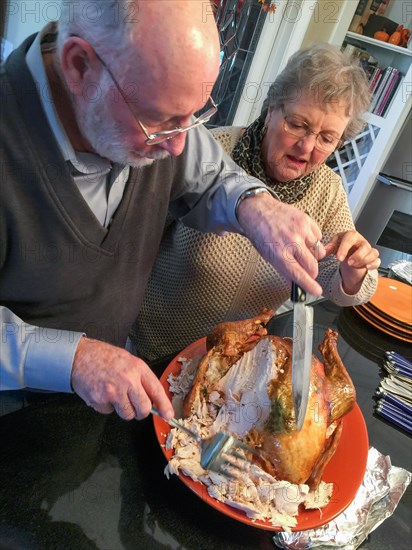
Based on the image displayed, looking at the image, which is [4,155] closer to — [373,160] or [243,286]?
[243,286]

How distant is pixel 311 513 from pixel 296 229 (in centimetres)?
58

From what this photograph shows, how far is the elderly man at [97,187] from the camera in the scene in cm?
67

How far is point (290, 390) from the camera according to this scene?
92cm

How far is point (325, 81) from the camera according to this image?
1.26 m

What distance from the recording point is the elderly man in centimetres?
67

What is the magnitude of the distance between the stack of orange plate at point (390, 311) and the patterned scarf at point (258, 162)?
1.60 ft

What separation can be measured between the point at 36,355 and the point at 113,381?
0.15m

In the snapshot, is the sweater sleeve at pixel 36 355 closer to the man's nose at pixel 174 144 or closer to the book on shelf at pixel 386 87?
the man's nose at pixel 174 144

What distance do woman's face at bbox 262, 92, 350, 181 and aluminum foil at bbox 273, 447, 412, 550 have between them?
850mm

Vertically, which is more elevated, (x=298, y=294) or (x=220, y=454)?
(x=298, y=294)

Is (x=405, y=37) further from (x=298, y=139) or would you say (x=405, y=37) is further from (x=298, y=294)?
(x=298, y=294)

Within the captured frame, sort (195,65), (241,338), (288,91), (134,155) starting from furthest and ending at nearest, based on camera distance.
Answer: (288,91) < (241,338) < (134,155) < (195,65)

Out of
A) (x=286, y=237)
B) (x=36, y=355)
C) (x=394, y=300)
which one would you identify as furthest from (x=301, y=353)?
(x=394, y=300)

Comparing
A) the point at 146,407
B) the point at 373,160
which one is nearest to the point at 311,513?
the point at 146,407
